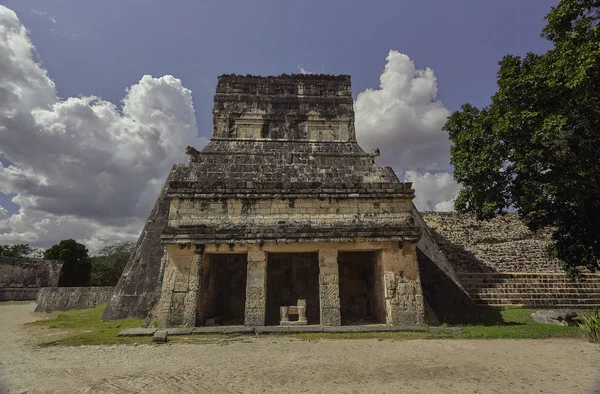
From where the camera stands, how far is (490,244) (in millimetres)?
20500

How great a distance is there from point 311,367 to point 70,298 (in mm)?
16609

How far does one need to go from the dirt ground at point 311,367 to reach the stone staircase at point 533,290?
6.42 metres

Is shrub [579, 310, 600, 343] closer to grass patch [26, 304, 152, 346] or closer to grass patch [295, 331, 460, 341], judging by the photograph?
grass patch [295, 331, 460, 341]

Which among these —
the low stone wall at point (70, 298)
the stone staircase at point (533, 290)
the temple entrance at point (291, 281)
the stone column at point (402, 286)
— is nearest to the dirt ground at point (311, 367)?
the stone column at point (402, 286)

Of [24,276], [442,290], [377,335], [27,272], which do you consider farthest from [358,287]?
[27,272]

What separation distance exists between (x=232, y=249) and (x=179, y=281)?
1659mm

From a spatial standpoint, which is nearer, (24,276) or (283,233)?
(283,233)

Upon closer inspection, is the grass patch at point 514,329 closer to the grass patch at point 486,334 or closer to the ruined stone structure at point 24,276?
the grass patch at point 486,334

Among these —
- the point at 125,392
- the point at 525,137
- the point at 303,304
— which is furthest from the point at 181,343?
the point at 525,137

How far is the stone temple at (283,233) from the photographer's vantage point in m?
8.71

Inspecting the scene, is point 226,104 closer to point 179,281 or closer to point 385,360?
point 179,281

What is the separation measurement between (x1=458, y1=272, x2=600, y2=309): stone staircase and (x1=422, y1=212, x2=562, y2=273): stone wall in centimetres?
441

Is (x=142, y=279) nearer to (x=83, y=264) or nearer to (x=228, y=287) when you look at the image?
(x=228, y=287)

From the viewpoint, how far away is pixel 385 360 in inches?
218
